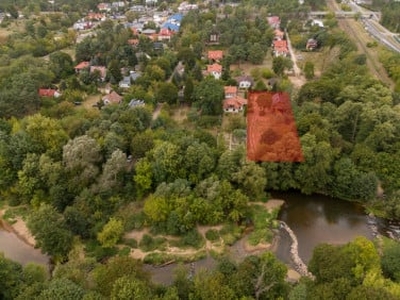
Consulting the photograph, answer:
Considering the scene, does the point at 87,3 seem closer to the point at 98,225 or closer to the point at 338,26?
the point at 338,26

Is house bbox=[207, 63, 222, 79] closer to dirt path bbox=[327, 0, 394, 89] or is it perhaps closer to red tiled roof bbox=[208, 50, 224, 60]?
red tiled roof bbox=[208, 50, 224, 60]

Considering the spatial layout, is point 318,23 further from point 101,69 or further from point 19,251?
point 19,251

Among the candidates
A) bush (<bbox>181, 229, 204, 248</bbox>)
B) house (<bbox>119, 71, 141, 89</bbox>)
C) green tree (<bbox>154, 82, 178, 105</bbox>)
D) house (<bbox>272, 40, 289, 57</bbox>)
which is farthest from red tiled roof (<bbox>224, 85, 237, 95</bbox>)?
bush (<bbox>181, 229, 204, 248</bbox>)

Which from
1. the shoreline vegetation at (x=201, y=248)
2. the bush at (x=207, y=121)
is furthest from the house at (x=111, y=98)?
the shoreline vegetation at (x=201, y=248)

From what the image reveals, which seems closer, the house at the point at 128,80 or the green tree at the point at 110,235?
the green tree at the point at 110,235

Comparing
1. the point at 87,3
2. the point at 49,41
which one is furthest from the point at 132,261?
the point at 87,3

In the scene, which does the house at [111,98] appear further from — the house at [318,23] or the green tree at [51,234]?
the house at [318,23]
